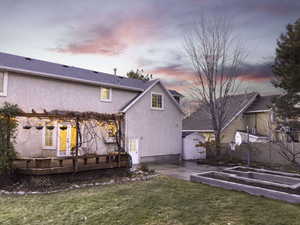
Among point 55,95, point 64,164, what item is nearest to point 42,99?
point 55,95

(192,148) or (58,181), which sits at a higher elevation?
(192,148)

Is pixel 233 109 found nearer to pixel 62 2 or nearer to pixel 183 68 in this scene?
pixel 183 68

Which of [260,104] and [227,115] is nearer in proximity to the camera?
[227,115]

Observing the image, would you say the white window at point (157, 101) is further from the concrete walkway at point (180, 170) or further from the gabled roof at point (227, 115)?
the gabled roof at point (227, 115)

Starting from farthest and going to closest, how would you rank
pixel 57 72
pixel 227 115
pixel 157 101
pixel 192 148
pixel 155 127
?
pixel 227 115 < pixel 192 148 < pixel 157 101 < pixel 155 127 < pixel 57 72

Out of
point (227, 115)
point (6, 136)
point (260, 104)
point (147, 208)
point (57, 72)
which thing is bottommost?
point (147, 208)

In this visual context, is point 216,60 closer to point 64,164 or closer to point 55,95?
point 55,95

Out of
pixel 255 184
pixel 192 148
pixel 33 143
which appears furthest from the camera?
pixel 192 148

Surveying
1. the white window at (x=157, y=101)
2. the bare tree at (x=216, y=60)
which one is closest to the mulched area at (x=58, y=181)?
the white window at (x=157, y=101)

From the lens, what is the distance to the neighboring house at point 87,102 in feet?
36.9

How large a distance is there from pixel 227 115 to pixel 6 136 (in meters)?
19.1

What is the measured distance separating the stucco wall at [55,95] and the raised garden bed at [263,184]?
26.0 ft

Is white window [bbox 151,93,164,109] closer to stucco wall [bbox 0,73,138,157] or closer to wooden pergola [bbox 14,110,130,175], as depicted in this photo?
stucco wall [bbox 0,73,138,157]

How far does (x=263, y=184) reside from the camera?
26.1 ft
